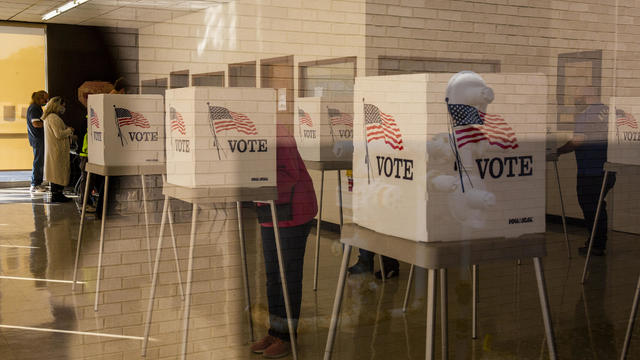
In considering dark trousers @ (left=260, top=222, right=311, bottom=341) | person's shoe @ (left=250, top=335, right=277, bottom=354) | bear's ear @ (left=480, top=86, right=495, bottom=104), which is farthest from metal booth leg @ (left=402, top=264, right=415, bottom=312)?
bear's ear @ (left=480, top=86, right=495, bottom=104)

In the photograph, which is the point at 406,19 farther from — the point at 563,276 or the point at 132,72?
the point at 563,276

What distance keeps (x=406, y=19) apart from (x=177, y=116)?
0.90 metres

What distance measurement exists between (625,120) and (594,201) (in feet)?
1.20

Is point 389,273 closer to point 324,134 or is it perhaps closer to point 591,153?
point 324,134

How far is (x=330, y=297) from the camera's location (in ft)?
7.48

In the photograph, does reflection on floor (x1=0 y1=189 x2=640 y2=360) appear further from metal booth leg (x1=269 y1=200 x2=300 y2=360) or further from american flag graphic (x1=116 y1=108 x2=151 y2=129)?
american flag graphic (x1=116 y1=108 x2=151 y2=129)

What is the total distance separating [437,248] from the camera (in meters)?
2.21

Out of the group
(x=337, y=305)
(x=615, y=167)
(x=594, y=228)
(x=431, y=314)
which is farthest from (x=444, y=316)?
(x=615, y=167)

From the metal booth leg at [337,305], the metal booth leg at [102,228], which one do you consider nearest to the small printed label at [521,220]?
the metal booth leg at [337,305]

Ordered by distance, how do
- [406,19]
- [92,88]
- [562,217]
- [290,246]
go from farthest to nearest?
[562,217], [406,19], [290,246], [92,88]

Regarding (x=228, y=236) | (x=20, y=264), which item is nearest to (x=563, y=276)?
(x=228, y=236)

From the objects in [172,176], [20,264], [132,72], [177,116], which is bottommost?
[20,264]

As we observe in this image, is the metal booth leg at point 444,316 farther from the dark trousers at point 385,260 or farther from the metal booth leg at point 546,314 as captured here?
the metal booth leg at point 546,314

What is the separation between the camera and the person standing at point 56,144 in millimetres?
1796
